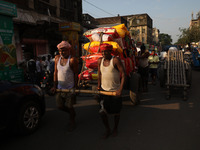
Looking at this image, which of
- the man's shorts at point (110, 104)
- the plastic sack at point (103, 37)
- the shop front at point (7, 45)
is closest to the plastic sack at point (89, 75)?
the plastic sack at point (103, 37)

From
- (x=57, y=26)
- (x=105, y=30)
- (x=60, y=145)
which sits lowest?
(x=60, y=145)

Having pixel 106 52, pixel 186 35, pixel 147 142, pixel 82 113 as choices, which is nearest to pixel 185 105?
pixel 147 142

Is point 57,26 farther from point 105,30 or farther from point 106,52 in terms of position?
point 106,52

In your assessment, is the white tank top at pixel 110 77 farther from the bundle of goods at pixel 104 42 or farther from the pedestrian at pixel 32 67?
the pedestrian at pixel 32 67

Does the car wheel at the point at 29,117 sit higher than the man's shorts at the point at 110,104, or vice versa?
the man's shorts at the point at 110,104

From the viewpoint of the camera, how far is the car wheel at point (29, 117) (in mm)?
3527

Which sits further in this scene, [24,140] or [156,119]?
[156,119]

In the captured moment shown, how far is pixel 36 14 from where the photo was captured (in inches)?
507

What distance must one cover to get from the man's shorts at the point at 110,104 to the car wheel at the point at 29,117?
62.4 inches

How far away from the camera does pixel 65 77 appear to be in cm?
370

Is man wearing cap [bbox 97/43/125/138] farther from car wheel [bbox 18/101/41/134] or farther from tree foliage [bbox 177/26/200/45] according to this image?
tree foliage [bbox 177/26/200/45]

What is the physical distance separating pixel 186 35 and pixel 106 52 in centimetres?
4318

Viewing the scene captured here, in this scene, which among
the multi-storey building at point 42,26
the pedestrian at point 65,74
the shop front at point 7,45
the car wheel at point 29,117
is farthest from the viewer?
the multi-storey building at point 42,26

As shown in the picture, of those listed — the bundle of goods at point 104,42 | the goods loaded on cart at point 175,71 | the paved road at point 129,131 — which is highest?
the bundle of goods at point 104,42
